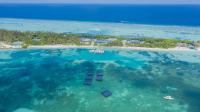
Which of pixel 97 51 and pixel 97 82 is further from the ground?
pixel 97 51

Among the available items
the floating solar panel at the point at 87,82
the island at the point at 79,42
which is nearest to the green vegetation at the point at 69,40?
the island at the point at 79,42

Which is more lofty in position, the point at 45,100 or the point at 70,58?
the point at 70,58

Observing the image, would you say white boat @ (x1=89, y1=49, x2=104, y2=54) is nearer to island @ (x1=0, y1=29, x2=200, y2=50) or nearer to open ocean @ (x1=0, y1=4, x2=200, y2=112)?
open ocean @ (x1=0, y1=4, x2=200, y2=112)

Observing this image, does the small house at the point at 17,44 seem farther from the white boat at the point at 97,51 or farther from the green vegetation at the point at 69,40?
the white boat at the point at 97,51

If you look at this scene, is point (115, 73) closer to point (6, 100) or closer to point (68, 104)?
point (68, 104)

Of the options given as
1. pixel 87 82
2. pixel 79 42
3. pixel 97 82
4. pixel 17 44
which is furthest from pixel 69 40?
pixel 97 82

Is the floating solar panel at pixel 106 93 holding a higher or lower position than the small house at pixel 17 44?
lower

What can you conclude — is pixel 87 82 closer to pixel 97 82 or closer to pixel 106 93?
pixel 97 82

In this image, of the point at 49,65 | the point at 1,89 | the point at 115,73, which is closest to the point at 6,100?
the point at 1,89
